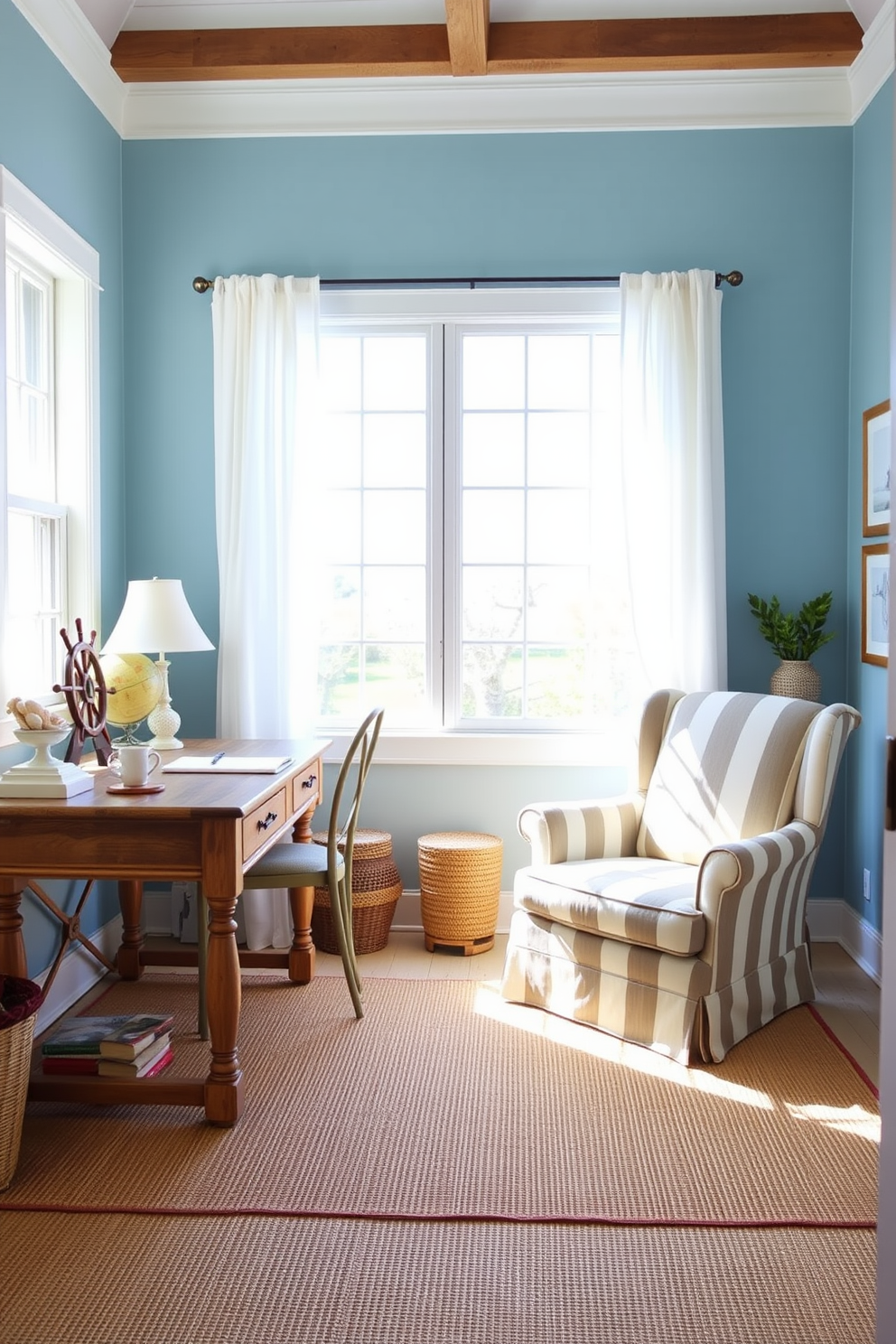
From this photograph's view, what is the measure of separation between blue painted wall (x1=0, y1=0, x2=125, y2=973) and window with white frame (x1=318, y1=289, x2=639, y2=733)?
787 millimetres

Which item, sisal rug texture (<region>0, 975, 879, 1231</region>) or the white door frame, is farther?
sisal rug texture (<region>0, 975, 879, 1231</region>)

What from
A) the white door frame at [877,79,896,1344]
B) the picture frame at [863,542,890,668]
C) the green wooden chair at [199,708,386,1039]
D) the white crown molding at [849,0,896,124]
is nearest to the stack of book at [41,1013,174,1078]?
the green wooden chair at [199,708,386,1039]

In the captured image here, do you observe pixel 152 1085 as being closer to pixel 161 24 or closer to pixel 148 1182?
pixel 148 1182

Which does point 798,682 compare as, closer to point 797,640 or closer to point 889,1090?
point 797,640

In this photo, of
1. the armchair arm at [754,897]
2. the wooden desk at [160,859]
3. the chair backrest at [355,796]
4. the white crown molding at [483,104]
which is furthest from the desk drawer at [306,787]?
the white crown molding at [483,104]

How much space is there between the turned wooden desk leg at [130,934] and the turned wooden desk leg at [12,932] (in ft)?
2.69

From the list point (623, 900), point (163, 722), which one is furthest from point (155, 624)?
point (623, 900)

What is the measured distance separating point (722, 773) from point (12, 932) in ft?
6.95

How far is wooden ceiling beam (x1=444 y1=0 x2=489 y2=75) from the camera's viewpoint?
3.41 metres

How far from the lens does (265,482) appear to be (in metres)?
3.99

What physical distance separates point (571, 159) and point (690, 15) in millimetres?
608

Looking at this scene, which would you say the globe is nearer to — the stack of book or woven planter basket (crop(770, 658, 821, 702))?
the stack of book

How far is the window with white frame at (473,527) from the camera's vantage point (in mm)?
4145

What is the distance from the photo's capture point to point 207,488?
4156 mm
